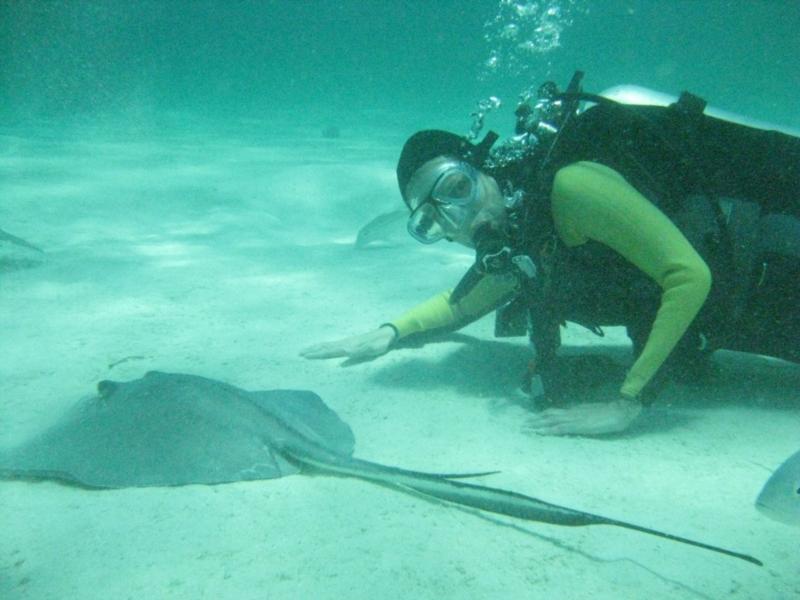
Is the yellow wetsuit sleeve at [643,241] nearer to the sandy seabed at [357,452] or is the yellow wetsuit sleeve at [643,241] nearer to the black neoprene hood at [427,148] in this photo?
the sandy seabed at [357,452]

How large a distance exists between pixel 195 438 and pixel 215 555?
25.1 inches

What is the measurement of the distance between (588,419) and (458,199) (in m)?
1.58

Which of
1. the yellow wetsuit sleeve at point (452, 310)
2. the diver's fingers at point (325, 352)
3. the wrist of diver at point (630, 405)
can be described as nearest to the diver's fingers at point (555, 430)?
the wrist of diver at point (630, 405)

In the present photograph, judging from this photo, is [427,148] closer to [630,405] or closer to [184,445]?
[630,405]

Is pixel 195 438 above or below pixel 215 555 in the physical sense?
above

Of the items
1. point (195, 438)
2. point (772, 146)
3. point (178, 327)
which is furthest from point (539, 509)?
point (178, 327)

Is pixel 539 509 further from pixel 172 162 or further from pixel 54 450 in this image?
pixel 172 162

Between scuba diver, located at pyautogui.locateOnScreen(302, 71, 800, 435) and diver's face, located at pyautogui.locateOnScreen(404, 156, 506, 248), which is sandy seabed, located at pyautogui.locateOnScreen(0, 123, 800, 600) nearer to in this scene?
scuba diver, located at pyautogui.locateOnScreen(302, 71, 800, 435)

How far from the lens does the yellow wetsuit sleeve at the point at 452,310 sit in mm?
4113

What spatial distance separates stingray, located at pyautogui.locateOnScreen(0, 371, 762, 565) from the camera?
2.23m

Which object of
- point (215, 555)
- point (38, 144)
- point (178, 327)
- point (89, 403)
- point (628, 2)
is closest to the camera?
point (215, 555)

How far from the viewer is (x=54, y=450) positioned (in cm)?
235

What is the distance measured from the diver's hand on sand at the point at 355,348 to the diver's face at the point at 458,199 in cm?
118

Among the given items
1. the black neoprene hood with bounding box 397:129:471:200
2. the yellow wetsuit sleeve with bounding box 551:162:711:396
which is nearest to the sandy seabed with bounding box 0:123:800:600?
the yellow wetsuit sleeve with bounding box 551:162:711:396
